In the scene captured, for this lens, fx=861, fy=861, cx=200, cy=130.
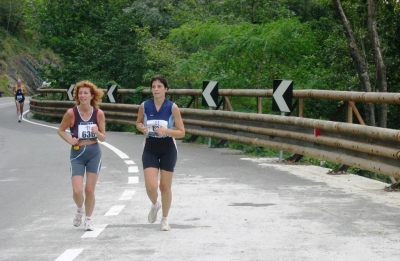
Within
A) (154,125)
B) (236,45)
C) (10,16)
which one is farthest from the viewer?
(10,16)

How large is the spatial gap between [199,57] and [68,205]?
60.2 ft

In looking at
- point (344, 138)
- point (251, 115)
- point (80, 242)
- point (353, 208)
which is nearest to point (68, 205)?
point (80, 242)

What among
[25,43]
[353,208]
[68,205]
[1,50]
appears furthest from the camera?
[25,43]

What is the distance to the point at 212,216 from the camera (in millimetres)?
9391

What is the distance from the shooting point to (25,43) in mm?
85125

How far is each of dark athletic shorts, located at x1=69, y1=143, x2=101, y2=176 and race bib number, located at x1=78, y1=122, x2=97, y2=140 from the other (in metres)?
0.09

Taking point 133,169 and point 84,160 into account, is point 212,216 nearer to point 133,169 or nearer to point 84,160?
point 84,160

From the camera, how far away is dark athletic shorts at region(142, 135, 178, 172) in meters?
8.80

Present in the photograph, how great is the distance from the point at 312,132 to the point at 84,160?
20.4ft

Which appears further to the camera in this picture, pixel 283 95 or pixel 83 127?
pixel 283 95

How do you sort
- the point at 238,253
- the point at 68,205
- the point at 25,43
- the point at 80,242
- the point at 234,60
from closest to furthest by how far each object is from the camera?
the point at 238,253 → the point at 80,242 → the point at 68,205 → the point at 234,60 → the point at 25,43

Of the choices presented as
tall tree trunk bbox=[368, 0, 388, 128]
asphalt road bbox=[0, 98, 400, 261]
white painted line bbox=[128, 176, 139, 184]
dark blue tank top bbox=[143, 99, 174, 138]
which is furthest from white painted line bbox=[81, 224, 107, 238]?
tall tree trunk bbox=[368, 0, 388, 128]

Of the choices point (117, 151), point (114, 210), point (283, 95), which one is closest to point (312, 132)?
point (283, 95)

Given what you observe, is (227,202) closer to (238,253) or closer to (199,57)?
(238,253)
